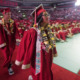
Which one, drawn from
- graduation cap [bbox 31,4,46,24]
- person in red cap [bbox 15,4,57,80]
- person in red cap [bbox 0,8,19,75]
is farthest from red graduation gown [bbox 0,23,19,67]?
graduation cap [bbox 31,4,46,24]

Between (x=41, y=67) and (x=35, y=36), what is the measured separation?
1.42 ft

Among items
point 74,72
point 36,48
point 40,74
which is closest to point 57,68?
point 74,72

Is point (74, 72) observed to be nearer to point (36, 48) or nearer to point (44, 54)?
point (44, 54)

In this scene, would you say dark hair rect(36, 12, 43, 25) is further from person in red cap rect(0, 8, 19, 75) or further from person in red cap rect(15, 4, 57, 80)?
person in red cap rect(0, 8, 19, 75)

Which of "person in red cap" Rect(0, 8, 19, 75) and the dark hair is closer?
the dark hair

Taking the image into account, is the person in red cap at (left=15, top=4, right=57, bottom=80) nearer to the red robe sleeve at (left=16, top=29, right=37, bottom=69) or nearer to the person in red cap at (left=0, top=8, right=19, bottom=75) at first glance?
the red robe sleeve at (left=16, top=29, right=37, bottom=69)

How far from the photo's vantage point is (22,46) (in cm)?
128

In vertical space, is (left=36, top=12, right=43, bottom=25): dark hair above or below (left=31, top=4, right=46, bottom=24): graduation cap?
below

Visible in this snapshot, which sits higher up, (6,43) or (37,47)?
(37,47)

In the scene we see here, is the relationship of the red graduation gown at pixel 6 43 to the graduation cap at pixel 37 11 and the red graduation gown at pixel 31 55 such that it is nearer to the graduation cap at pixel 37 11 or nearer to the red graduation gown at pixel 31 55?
the red graduation gown at pixel 31 55

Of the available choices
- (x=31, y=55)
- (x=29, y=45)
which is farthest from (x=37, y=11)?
(x=31, y=55)

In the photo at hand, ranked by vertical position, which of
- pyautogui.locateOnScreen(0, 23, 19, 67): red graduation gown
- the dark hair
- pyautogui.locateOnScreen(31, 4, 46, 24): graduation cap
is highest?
pyautogui.locateOnScreen(31, 4, 46, 24): graduation cap

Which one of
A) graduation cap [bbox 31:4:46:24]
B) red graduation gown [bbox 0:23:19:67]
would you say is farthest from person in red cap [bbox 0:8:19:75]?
graduation cap [bbox 31:4:46:24]

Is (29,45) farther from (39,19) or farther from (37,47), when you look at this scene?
(39,19)
